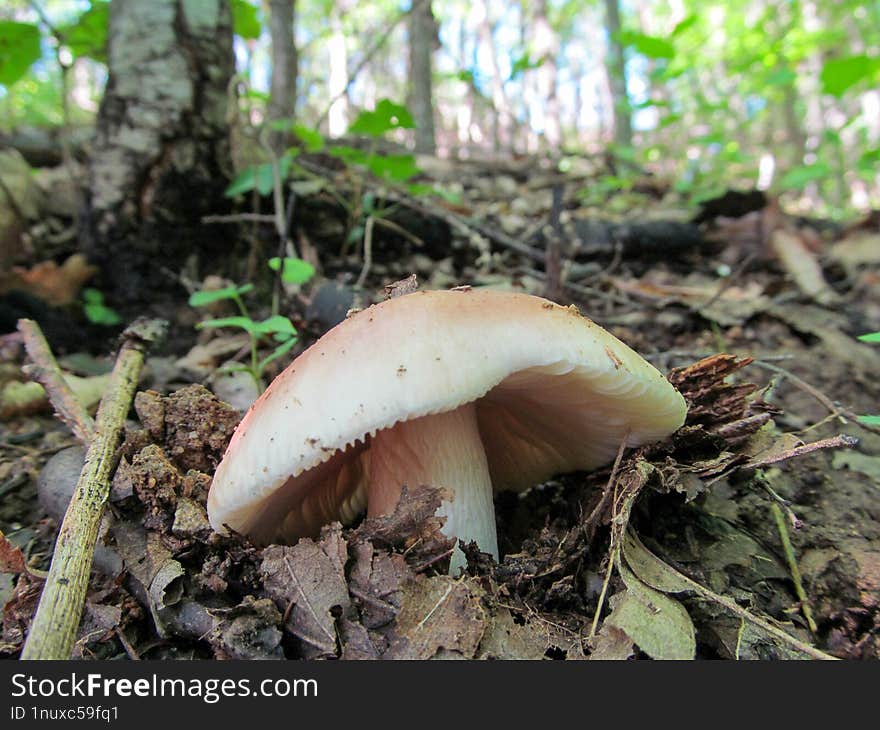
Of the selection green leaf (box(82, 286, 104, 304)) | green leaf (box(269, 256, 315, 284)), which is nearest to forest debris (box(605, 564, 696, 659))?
green leaf (box(269, 256, 315, 284))

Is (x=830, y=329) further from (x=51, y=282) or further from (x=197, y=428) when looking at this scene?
(x=51, y=282)

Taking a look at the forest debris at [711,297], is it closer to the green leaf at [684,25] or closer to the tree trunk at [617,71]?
the green leaf at [684,25]

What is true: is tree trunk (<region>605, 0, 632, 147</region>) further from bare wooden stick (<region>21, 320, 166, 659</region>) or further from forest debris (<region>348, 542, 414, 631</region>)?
forest debris (<region>348, 542, 414, 631</region>)

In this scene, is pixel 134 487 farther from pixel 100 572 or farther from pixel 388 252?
pixel 388 252

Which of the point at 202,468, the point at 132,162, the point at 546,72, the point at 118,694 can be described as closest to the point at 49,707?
the point at 118,694

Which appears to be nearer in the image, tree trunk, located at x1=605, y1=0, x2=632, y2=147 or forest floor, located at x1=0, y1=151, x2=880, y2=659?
forest floor, located at x1=0, y1=151, x2=880, y2=659

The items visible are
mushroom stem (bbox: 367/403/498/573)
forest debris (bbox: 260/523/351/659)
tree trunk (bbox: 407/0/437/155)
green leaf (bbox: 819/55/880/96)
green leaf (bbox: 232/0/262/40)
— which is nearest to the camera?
forest debris (bbox: 260/523/351/659)
